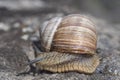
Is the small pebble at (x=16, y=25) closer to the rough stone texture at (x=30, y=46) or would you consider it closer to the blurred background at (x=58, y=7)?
the rough stone texture at (x=30, y=46)

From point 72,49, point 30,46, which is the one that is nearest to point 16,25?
point 30,46

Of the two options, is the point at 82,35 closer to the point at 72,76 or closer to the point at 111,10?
the point at 72,76

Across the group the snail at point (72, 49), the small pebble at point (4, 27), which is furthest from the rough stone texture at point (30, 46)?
the snail at point (72, 49)

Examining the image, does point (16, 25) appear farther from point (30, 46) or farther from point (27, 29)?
point (30, 46)

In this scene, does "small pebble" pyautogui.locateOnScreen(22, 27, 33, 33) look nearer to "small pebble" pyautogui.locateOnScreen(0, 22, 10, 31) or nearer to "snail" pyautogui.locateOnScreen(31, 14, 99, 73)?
"small pebble" pyautogui.locateOnScreen(0, 22, 10, 31)

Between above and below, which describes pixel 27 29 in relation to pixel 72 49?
above

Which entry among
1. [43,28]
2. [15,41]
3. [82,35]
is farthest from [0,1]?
[82,35]
